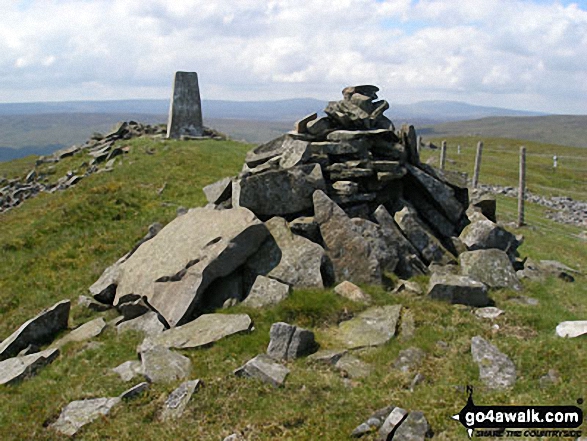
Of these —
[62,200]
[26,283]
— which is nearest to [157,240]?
[26,283]

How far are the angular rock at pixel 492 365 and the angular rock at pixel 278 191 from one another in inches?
292

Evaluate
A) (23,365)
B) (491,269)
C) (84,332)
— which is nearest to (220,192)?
(84,332)

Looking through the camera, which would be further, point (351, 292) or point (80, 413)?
point (351, 292)

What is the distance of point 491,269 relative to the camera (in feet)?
49.6

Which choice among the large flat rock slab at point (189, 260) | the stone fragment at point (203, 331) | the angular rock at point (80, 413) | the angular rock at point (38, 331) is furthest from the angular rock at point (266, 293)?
the angular rock at point (38, 331)

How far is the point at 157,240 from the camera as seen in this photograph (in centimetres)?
1628

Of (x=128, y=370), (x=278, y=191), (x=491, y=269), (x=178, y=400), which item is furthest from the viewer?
(x=278, y=191)

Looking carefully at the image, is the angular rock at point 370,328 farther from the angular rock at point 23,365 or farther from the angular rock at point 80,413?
the angular rock at point 23,365

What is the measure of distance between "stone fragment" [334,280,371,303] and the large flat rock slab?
273 cm

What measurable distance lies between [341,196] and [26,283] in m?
11.2

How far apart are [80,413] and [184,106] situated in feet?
108

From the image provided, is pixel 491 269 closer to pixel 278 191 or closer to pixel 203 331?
pixel 278 191

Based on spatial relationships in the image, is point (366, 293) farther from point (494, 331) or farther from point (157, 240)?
point (157, 240)

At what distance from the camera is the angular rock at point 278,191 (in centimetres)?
1606
